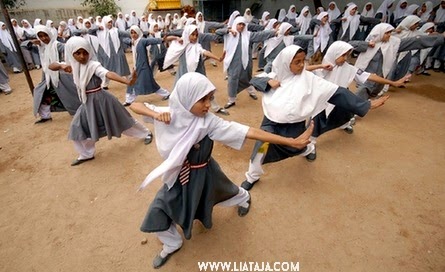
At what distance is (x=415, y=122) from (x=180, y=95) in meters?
4.56

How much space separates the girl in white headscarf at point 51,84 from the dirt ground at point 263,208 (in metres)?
0.63

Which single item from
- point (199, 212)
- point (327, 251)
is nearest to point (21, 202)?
point (199, 212)

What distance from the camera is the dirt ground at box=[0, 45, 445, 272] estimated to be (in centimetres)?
219

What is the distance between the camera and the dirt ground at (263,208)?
2189 millimetres

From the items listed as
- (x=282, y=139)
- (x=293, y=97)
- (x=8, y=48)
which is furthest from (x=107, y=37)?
(x=282, y=139)

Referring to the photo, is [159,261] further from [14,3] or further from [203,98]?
[14,3]

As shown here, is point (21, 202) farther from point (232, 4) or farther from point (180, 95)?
point (232, 4)

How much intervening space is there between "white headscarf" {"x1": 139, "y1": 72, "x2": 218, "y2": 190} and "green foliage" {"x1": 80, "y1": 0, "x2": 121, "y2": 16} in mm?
13682

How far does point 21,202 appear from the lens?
9.46 ft

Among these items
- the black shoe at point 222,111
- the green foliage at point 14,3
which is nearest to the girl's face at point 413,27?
the black shoe at point 222,111

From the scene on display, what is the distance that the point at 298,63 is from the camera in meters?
2.49

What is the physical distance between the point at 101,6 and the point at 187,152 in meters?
14.0

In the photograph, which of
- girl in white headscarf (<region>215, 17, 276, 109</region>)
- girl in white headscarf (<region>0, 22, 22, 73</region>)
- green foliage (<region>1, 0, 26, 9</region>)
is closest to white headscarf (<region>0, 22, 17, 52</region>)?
girl in white headscarf (<region>0, 22, 22, 73</region>)

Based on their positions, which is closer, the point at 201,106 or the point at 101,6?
the point at 201,106
